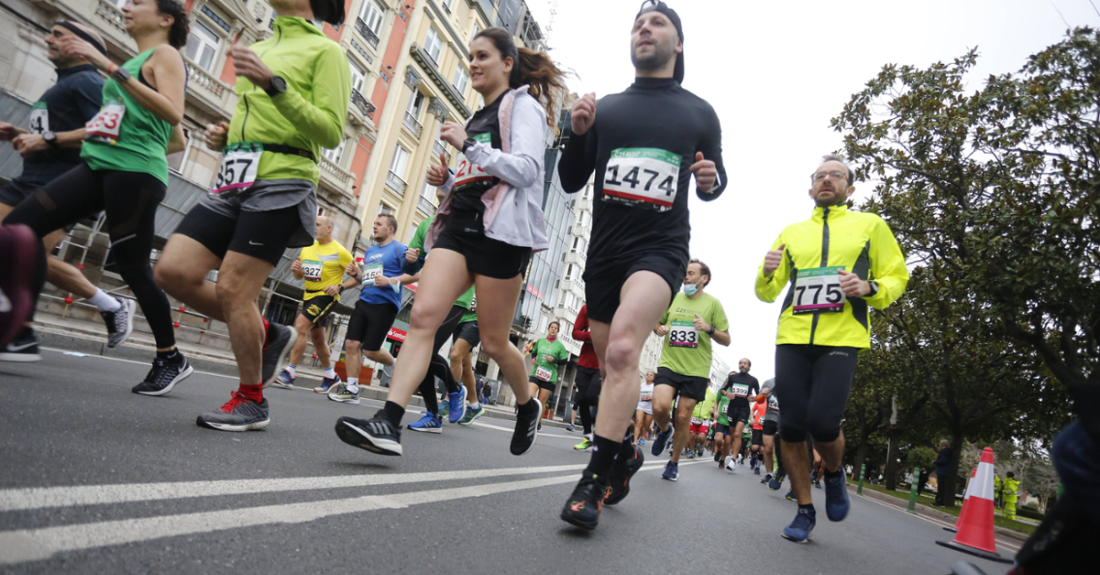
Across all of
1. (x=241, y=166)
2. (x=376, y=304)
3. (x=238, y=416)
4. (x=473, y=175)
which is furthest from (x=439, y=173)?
(x=376, y=304)

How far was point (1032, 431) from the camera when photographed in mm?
27969

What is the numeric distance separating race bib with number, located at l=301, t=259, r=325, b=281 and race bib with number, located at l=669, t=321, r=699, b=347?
4112 mm

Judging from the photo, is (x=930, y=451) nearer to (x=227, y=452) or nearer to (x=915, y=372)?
(x=915, y=372)

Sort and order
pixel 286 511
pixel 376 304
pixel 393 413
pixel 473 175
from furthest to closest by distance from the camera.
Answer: pixel 376 304
pixel 473 175
pixel 393 413
pixel 286 511

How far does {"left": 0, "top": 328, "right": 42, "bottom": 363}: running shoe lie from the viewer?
371cm

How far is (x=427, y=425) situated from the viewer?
5633 mm

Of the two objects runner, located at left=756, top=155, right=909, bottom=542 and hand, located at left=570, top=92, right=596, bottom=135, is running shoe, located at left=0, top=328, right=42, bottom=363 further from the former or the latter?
runner, located at left=756, top=155, right=909, bottom=542

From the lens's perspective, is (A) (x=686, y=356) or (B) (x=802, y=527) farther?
(A) (x=686, y=356)

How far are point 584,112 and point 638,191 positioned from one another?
0.46m

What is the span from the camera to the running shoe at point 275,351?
3.50 m

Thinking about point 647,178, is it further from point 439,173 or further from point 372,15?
point 372,15

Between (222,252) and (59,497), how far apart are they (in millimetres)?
1834

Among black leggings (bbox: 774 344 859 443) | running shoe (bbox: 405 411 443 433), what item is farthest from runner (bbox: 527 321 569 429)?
black leggings (bbox: 774 344 859 443)

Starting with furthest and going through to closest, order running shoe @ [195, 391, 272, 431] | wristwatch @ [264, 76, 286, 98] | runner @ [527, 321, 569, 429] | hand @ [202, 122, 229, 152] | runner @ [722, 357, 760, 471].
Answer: runner @ [722, 357, 760, 471] → runner @ [527, 321, 569, 429] → hand @ [202, 122, 229, 152] → running shoe @ [195, 391, 272, 431] → wristwatch @ [264, 76, 286, 98]
